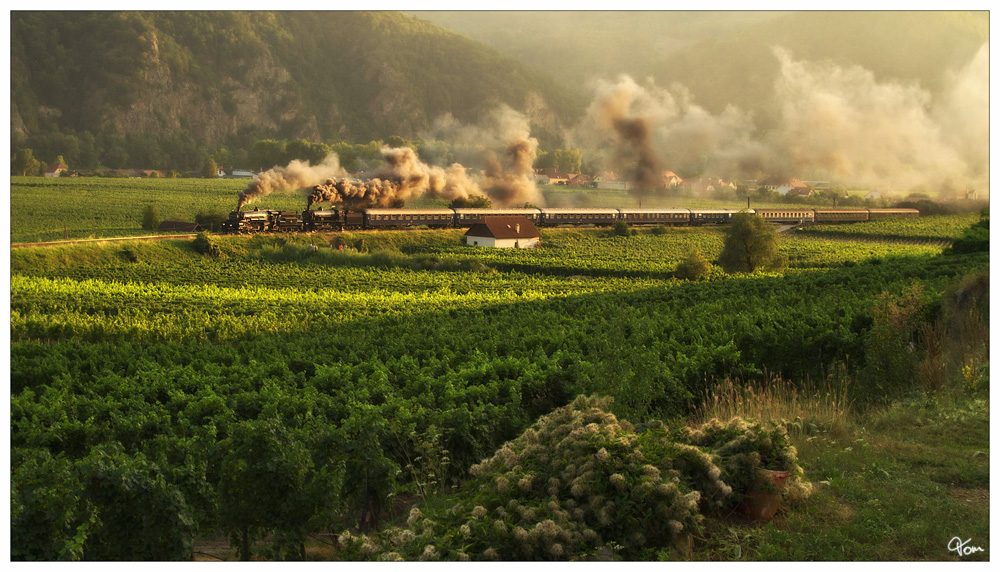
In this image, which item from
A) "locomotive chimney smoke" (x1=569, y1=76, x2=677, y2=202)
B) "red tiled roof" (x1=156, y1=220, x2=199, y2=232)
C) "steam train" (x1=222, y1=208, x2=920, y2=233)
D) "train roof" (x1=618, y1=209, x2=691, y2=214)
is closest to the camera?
"steam train" (x1=222, y1=208, x2=920, y2=233)

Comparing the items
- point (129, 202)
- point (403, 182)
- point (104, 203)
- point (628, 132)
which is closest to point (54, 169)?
point (129, 202)

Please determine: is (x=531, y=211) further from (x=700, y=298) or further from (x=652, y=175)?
(x=700, y=298)

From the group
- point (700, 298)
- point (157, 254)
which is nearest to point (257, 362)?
point (700, 298)

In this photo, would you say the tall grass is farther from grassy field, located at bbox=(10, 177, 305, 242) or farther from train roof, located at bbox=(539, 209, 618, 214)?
train roof, located at bbox=(539, 209, 618, 214)

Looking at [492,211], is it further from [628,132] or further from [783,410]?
[783,410]

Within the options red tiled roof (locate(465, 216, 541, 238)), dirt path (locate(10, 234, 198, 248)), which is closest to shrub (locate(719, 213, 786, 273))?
red tiled roof (locate(465, 216, 541, 238))

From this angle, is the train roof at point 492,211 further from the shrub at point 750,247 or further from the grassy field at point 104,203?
the shrub at point 750,247

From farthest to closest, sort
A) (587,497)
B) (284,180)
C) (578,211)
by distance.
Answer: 1. (578,211)
2. (284,180)
3. (587,497)

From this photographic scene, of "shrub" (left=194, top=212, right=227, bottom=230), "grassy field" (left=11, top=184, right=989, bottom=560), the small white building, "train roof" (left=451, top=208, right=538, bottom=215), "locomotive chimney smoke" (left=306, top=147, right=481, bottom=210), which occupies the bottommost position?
"grassy field" (left=11, top=184, right=989, bottom=560)
